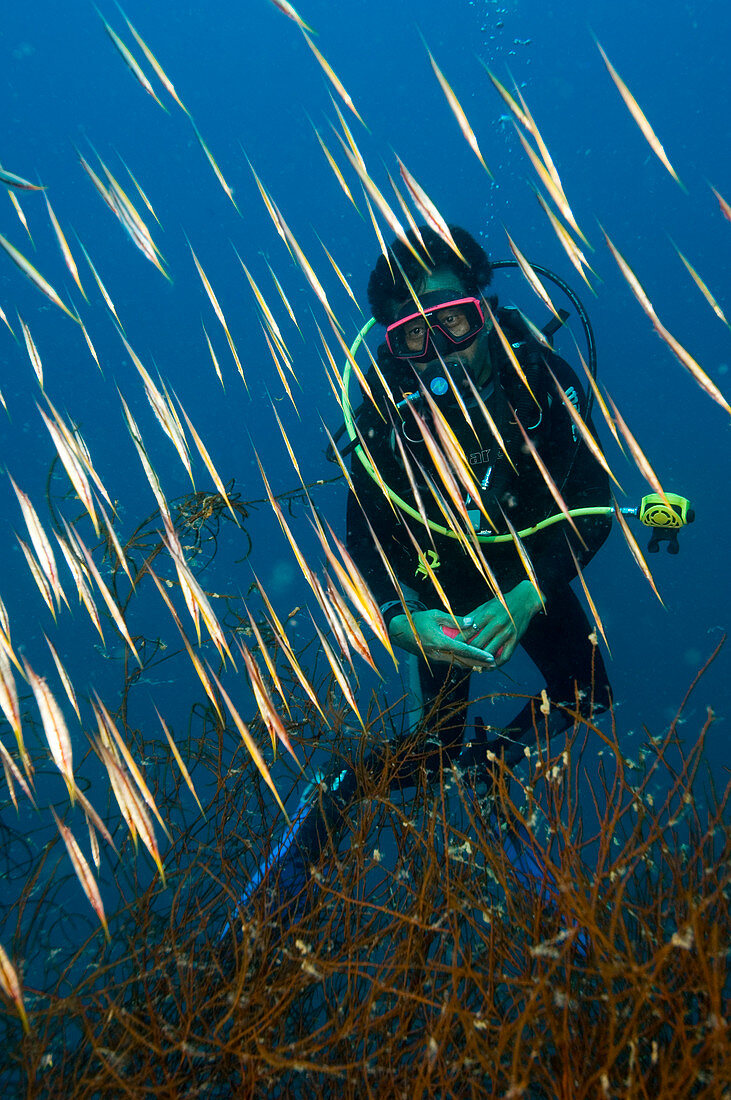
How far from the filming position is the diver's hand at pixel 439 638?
3.03 meters

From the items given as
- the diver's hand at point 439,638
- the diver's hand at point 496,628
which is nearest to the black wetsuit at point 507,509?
the diver's hand at point 439,638

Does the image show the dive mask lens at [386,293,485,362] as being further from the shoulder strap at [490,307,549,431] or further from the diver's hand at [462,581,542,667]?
the diver's hand at [462,581,542,667]

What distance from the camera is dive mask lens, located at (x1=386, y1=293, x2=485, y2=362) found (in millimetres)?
3344

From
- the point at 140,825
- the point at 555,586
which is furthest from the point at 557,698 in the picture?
the point at 140,825

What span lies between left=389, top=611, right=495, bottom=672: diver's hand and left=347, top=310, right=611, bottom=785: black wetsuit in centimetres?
13

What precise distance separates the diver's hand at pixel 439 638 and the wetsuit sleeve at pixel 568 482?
70 cm

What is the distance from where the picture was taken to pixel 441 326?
3.37m

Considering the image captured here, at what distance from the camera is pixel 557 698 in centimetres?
416

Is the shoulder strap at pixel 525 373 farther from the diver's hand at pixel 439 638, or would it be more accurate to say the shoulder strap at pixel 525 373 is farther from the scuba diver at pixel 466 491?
the diver's hand at pixel 439 638

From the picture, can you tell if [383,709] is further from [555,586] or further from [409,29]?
[409,29]

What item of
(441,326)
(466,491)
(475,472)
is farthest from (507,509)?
(441,326)

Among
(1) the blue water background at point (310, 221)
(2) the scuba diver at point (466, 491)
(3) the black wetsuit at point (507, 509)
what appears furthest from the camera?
(1) the blue water background at point (310, 221)

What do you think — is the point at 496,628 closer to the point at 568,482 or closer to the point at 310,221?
the point at 568,482

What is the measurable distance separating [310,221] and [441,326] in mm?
34714
